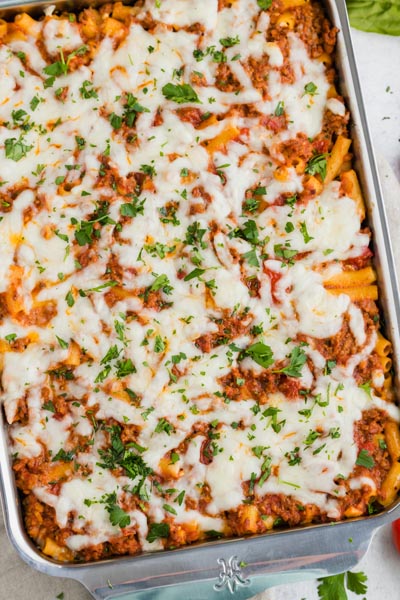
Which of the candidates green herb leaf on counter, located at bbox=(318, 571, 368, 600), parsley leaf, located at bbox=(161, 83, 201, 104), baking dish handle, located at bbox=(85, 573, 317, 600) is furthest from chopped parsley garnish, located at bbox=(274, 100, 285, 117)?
green herb leaf on counter, located at bbox=(318, 571, 368, 600)

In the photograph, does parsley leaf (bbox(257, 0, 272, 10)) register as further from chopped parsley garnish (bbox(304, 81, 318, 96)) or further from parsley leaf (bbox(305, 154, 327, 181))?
parsley leaf (bbox(305, 154, 327, 181))

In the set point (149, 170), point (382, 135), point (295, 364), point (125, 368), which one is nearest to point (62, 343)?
point (125, 368)

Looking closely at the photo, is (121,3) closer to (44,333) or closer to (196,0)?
(196,0)

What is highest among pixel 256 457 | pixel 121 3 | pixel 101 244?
pixel 121 3

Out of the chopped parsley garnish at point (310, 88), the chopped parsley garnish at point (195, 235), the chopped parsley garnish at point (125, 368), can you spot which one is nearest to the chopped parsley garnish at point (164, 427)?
the chopped parsley garnish at point (125, 368)

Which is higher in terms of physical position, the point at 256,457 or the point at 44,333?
the point at 44,333

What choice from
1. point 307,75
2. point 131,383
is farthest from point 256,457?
point 307,75

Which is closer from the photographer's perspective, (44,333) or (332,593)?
(44,333)
